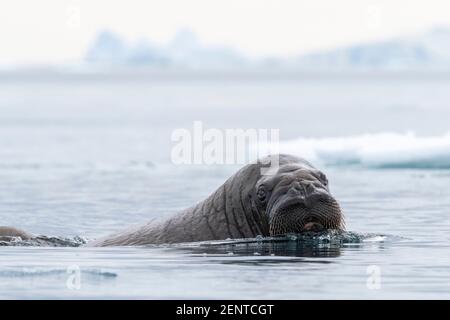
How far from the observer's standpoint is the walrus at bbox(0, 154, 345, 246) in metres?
13.8

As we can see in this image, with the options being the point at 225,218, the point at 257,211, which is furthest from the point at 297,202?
the point at 225,218

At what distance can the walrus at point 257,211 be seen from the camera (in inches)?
542

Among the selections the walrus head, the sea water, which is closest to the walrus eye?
the walrus head

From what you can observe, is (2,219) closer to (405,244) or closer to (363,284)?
(405,244)

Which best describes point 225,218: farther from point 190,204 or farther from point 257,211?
point 190,204

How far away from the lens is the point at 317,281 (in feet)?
38.7

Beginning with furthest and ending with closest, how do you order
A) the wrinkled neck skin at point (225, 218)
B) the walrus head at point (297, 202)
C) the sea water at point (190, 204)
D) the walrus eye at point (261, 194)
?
the wrinkled neck skin at point (225, 218) < the walrus eye at point (261, 194) < the walrus head at point (297, 202) < the sea water at point (190, 204)

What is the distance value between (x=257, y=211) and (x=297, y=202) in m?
0.79

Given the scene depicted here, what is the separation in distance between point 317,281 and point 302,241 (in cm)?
219

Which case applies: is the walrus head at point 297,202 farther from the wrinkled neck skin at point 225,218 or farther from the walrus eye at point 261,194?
the wrinkled neck skin at point 225,218

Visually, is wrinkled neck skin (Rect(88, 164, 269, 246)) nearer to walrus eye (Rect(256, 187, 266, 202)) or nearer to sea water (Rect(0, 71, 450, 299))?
walrus eye (Rect(256, 187, 266, 202))

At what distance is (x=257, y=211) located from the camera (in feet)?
47.2

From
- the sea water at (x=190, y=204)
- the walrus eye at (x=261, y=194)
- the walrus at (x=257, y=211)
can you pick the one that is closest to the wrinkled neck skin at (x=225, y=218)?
the walrus at (x=257, y=211)
